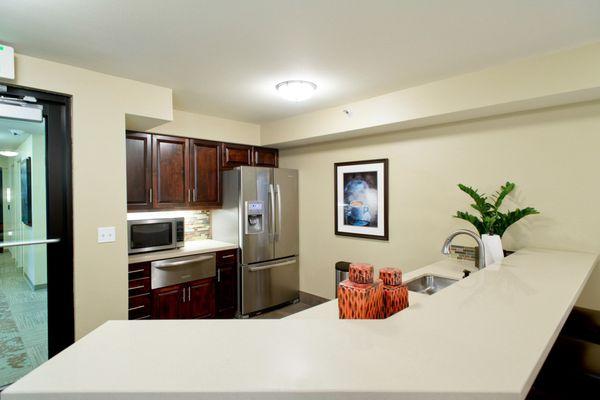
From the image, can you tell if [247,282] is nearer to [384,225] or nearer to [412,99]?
[384,225]

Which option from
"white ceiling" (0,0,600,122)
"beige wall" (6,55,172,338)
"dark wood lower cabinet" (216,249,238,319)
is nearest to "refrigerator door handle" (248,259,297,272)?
"dark wood lower cabinet" (216,249,238,319)

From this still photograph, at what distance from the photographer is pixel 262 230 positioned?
400cm

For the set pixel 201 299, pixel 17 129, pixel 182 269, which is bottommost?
pixel 201 299

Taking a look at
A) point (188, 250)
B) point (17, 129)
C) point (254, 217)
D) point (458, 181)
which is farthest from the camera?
point (254, 217)

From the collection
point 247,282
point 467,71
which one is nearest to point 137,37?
point 467,71

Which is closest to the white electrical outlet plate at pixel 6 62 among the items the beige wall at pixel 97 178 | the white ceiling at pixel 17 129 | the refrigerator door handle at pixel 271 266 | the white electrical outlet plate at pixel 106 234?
the beige wall at pixel 97 178

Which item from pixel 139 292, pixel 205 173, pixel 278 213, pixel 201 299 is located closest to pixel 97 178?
pixel 139 292

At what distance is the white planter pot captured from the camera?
236cm

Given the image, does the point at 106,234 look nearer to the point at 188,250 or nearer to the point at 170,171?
the point at 188,250

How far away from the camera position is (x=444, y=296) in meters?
1.41

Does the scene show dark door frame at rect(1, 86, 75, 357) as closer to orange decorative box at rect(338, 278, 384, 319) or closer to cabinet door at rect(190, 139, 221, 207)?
cabinet door at rect(190, 139, 221, 207)

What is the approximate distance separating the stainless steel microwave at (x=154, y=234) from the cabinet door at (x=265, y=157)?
4.52 feet

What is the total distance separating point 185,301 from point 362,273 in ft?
9.17

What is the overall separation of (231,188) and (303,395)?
339 cm
